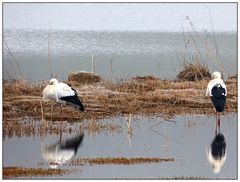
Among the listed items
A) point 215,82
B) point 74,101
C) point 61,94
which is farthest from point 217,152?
point 61,94

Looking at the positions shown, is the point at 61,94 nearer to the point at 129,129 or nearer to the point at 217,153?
the point at 129,129

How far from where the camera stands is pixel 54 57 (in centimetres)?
1512

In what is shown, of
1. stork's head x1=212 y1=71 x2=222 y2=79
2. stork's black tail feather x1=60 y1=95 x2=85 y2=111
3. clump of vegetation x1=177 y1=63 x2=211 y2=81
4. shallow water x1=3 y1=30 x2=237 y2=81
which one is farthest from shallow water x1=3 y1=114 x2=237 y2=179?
clump of vegetation x1=177 y1=63 x2=211 y2=81

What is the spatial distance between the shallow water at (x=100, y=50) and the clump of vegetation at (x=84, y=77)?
0.35ft

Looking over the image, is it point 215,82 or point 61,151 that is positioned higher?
point 215,82

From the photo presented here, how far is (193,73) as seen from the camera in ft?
53.8

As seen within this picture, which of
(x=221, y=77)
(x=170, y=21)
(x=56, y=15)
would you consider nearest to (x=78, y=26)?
(x=56, y=15)

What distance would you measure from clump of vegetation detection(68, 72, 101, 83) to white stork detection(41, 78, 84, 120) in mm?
886

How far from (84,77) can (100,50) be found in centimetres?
71

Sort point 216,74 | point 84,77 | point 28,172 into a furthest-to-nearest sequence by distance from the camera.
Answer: point 84,77 → point 216,74 → point 28,172

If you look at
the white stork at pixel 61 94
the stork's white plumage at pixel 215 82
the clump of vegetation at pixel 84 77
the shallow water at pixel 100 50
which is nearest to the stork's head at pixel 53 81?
the white stork at pixel 61 94

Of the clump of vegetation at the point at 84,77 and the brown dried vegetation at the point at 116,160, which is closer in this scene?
the brown dried vegetation at the point at 116,160

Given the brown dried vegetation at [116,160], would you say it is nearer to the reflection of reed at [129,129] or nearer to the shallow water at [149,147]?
the shallow water at [149,147]

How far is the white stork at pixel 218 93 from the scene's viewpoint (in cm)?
1437
